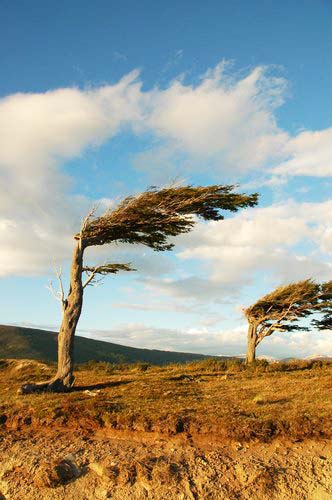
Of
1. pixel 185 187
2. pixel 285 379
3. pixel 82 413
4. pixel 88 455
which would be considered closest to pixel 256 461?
pixel 88 455

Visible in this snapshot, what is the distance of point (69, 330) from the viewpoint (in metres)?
15.5

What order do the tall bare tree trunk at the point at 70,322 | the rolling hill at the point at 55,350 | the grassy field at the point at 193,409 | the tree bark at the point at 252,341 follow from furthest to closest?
the rolling hill at the point at 55,350 → the tree bark at the point at 252,341 → the tall bare tree trunk at the point at 70,322 → the grassy field at the point at 193,409

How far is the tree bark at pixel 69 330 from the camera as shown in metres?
14.5

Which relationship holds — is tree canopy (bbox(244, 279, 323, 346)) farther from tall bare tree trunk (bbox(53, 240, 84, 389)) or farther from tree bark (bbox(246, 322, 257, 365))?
tall bare tree trunk (bbox(53, 240, 84, 389))

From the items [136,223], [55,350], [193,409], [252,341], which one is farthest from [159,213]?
[55,350]

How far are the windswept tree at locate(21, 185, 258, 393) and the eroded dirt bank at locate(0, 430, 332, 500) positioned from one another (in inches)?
308

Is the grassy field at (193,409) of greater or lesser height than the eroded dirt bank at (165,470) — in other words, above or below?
above

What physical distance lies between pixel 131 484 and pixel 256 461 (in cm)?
222

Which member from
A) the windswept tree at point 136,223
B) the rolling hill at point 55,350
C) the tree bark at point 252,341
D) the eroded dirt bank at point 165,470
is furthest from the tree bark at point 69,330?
the rolling hill at point 55,350

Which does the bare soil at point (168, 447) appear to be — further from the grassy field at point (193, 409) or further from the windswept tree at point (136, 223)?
the windswept tree at point (136, 223)

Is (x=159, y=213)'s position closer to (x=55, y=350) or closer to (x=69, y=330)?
(x=69, y=330)

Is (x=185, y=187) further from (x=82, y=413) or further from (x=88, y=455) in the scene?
(x=88, y=455)

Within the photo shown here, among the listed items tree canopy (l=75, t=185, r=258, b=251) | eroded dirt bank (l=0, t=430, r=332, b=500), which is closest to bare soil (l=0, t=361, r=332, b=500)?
eroded dirt bank (l=0, t=430, r=332, b=500)

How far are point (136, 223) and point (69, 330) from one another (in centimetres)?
532
